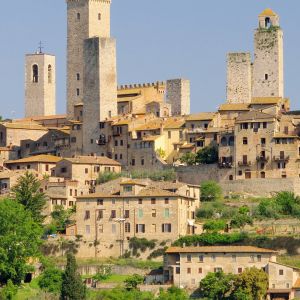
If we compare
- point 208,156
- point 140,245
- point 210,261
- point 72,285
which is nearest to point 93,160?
point 208,156

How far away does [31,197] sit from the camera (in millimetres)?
103312

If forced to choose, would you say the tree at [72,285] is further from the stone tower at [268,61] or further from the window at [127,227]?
the stone tower at [268,61]

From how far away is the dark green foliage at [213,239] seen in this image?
314 feet

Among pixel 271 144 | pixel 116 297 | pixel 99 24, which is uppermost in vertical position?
pixel 99 24

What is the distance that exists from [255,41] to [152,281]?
27.3 meters

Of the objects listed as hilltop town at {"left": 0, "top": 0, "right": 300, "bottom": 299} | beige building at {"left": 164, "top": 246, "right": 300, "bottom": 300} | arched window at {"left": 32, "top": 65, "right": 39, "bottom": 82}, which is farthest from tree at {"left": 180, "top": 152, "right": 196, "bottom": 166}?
arched window at {"left": 32, "top": 65, "right": 39, "bottom": 82}

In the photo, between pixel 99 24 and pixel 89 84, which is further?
pixel 99 24

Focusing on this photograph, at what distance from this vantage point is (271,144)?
10700 centimetres

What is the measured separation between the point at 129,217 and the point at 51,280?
21.7 feet

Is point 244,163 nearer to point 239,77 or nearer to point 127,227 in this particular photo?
point 127,227

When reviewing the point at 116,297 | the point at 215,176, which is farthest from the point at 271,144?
the point at 116,297

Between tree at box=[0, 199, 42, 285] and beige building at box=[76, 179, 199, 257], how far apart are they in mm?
2909

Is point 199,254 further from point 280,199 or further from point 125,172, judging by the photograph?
point 125,172

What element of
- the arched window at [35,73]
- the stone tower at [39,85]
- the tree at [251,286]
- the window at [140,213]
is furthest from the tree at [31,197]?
the arched window at [35,73]
